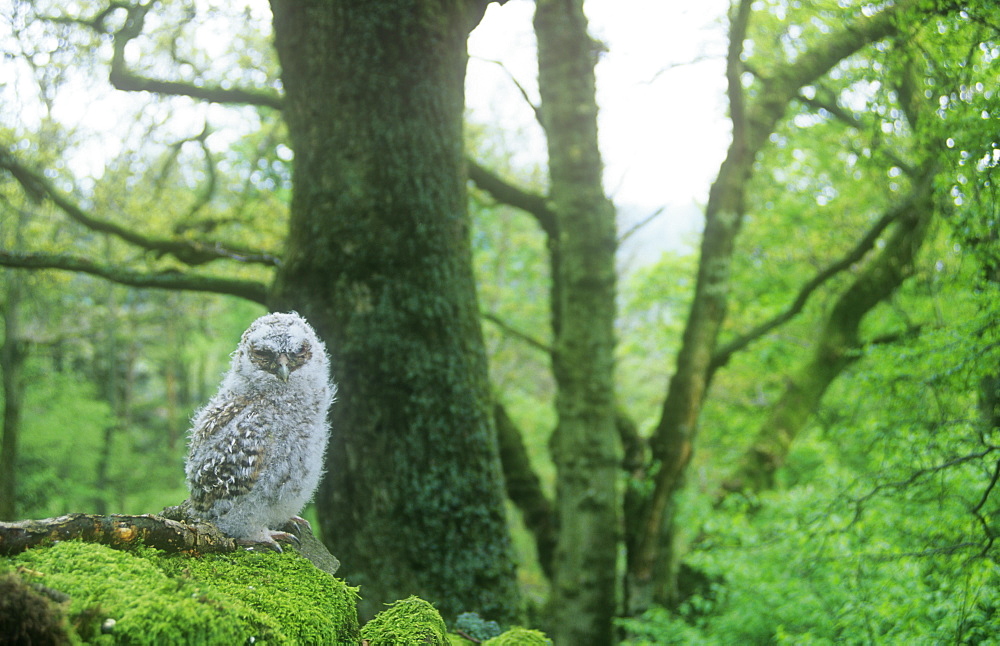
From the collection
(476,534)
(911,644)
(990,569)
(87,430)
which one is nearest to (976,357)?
(990,569)

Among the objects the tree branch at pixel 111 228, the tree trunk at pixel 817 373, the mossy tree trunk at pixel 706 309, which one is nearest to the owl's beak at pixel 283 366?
the tree branch at pixel 111 228

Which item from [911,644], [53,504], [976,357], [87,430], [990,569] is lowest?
[53,504]

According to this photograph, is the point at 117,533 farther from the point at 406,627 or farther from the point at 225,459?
the point at 406,627

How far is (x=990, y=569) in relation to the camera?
2.24 meters

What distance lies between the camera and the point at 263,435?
5.66ft

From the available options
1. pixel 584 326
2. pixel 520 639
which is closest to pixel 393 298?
pixel 520 639

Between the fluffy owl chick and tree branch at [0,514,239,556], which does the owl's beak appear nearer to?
the fluffy owl chick

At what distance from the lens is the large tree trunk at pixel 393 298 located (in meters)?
2.95

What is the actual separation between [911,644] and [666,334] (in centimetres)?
1147


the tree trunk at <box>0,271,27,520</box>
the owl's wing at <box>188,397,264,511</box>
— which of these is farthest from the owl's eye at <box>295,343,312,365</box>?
the tree trunk at <box>0,271,27,520</box>

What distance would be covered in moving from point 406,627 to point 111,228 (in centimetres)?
425

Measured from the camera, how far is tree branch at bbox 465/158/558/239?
714 centimetres

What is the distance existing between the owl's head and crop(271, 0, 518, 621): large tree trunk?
110cm

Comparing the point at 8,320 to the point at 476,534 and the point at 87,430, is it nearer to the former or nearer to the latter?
the point at 87,430
